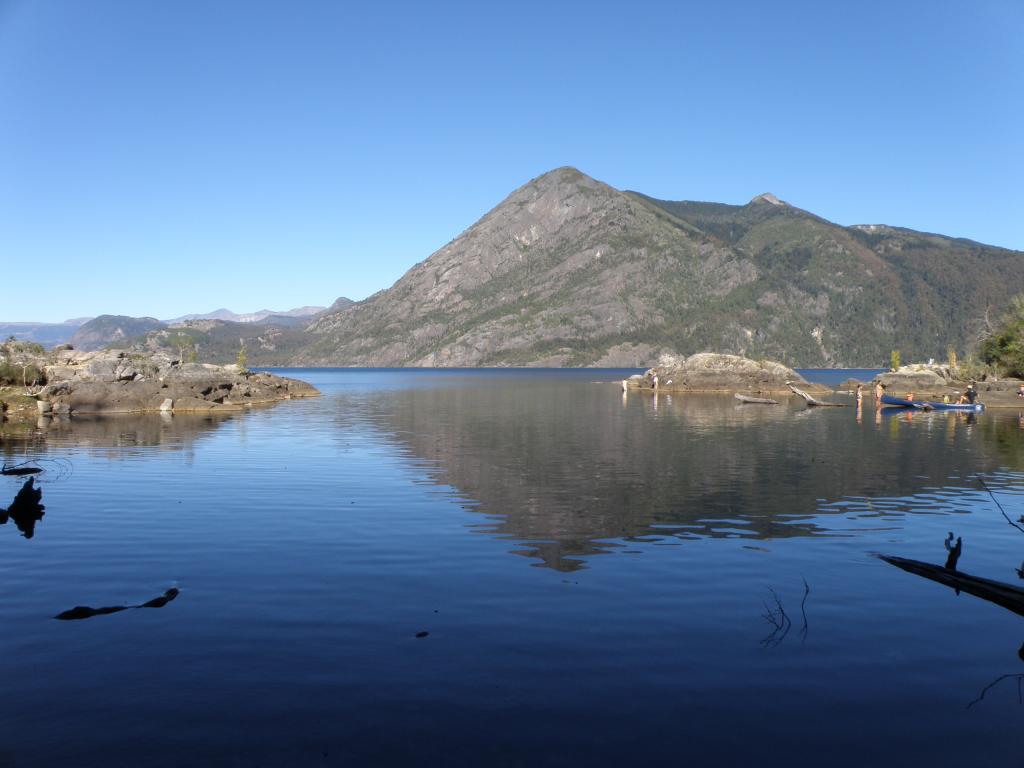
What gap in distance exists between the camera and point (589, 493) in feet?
105

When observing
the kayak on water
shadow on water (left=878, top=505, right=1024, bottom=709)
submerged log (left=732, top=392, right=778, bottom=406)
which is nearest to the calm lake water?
shadow on water (left=878, top=505, right=1024, bottom=709)

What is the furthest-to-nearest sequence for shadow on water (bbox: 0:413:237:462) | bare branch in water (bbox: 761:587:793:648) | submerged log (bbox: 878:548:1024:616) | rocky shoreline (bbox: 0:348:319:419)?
1. rocky shoreline (bbox: 0:348:319:419)
2. shadow on water (bbox: 0:413:237:462)
3. submerged log (bbox: 878:548:1024:616)
4. bare branch in water (bbox: 761:587:793:648)

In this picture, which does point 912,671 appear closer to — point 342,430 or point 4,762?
point 4,762

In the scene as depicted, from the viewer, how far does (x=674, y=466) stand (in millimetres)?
40906

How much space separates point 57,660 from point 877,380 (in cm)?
13574

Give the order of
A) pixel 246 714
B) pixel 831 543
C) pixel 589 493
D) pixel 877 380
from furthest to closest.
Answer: pixel 877 380, pixel 589 493, pixel 831 543, pixel 246 714

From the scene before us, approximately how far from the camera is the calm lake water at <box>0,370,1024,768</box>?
34.6ft

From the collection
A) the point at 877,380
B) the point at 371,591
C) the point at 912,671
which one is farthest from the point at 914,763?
the point at 877,380

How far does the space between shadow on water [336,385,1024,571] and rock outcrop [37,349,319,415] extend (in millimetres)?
22000

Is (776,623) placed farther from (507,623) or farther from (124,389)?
(124,389)

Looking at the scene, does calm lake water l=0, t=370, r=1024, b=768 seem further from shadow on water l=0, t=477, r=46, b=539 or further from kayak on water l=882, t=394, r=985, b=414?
kayak on water l=882, t=394, r=985, b=414

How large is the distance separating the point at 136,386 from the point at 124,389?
1299 millimetres

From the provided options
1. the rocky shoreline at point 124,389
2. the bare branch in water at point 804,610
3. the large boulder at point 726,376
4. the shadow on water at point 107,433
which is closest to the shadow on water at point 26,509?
the shadow on water at point 107,433

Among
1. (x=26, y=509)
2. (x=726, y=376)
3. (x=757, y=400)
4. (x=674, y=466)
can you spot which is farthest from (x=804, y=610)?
(x=726, y=376)
